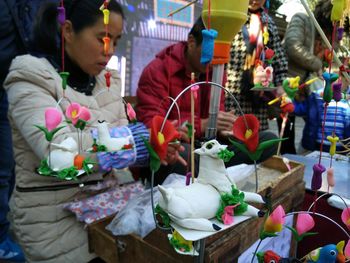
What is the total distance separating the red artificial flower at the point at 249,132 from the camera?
375 millimetres

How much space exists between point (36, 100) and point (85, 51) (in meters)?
0.20

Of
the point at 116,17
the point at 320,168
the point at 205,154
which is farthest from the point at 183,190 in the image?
the point at 116,17

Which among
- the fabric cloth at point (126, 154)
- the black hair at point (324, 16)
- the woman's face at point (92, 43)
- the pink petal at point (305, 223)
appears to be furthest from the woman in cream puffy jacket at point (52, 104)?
the black hair at point (324, 16)

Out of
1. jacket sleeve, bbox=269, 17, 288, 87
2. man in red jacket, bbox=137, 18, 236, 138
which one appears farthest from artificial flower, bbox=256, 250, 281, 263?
jacket sleeve, bbox=269, 17, 288, 87

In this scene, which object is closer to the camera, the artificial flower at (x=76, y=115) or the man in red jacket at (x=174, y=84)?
the artificial flower at (x=76, y=115)

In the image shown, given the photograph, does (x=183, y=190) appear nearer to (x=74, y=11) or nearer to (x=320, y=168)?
(x=320, y=168)

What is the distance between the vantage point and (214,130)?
0.43 m

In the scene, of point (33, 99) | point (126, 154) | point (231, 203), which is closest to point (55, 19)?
point (33, 99)

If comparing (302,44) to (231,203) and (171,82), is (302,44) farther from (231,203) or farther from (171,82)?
(231,203)

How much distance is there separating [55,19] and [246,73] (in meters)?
0.84

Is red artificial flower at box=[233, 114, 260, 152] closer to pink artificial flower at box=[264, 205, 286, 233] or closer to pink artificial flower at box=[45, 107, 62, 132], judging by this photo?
pink artificial flower at box=[264, 205, 286, 233]

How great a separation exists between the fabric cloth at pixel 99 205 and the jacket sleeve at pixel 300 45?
4.17 ft

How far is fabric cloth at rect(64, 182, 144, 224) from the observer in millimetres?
801

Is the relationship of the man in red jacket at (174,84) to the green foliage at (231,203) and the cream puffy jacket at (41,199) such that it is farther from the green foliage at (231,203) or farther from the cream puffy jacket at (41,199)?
the green foliage at (231,203)
